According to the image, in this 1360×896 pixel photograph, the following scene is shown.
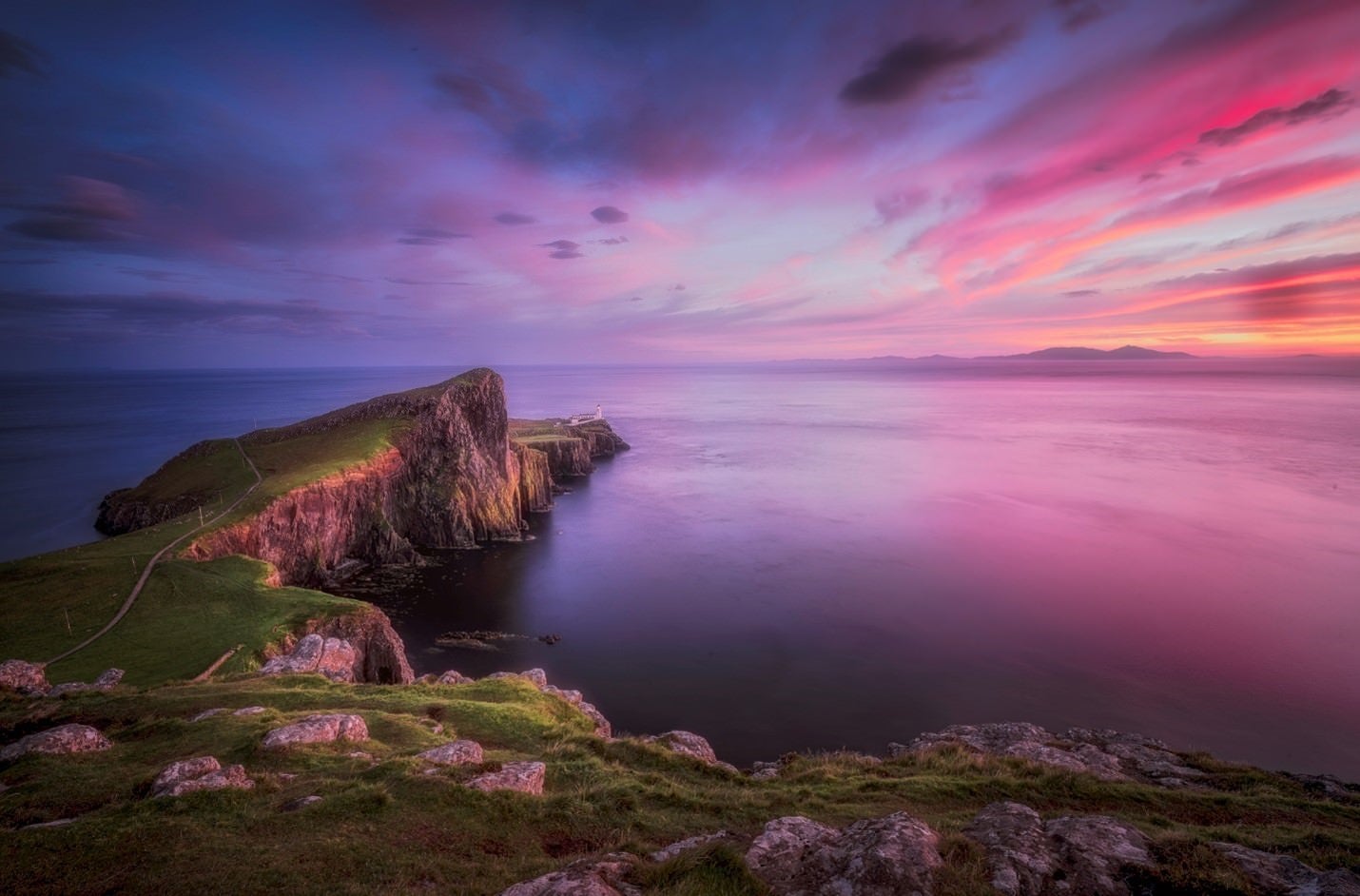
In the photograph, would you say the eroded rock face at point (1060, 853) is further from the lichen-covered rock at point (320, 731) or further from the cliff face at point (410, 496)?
the cliff face at point (410, 496)

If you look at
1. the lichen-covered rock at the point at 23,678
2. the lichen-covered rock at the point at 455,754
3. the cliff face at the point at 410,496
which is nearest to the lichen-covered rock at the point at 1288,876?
the lichen-covered rock at the point at 455,754

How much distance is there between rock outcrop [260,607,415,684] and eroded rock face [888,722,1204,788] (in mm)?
28731

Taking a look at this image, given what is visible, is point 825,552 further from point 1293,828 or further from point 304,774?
point 304,774

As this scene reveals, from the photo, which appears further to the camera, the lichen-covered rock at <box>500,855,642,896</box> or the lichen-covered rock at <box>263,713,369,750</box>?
the lichen-covered rock at <box>263,713,369,750</box>

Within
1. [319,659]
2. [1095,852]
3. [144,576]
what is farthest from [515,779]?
[144,576]

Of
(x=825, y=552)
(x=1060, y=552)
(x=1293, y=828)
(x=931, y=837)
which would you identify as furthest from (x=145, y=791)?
(x=1060, y=552)

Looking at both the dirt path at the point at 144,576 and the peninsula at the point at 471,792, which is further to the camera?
the dirt path at the point at 144,576

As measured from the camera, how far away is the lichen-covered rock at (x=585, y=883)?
392 inches

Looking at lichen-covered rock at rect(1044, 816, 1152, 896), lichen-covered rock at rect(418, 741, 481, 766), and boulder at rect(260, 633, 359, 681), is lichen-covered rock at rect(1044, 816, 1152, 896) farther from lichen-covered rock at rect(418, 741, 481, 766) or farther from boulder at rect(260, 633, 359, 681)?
boulder at rect(260, 633, 359, 681)

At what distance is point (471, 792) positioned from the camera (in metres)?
14.4

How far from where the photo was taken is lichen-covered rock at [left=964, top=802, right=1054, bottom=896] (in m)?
10.8

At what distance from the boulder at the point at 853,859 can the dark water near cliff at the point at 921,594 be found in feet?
72.4

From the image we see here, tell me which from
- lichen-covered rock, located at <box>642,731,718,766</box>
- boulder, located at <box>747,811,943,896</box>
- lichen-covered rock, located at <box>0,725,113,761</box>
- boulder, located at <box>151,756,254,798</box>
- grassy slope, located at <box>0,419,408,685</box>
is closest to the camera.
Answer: boulder, located at <box>747,811,943,896</box>

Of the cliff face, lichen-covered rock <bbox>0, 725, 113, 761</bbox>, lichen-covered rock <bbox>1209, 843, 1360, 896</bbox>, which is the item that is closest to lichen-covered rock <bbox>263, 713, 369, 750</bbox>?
lichen-covered rock <bbox>0, 725, 113, 761</bbox>
